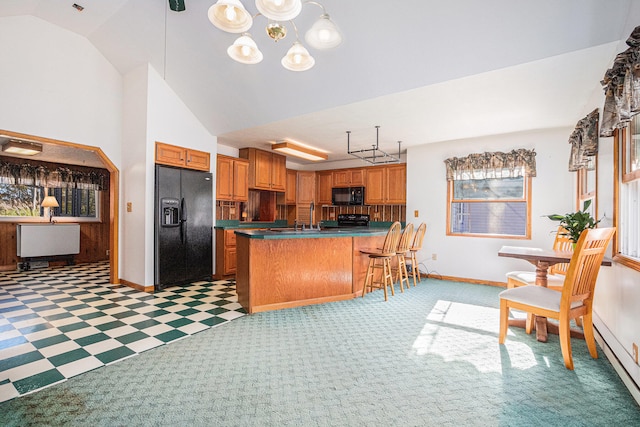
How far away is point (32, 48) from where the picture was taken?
155 inches

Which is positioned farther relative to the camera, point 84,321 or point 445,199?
point 445,199

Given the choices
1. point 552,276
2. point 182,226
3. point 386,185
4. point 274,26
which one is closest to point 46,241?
point 182,226

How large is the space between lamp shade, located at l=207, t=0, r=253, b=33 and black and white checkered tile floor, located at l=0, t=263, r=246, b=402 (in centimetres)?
250

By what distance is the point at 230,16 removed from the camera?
6.47ft

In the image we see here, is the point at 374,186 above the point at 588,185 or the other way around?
above

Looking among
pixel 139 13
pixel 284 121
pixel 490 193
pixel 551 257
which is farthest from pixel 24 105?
pixel 490 193

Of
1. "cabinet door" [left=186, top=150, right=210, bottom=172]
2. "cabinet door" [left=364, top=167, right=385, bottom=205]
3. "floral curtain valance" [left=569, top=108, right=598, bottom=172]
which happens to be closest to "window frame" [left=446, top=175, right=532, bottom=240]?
"floral curtain valance" [left=569, top=108, right=598, bottom=172]

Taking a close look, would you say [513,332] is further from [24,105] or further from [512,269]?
[24,105]

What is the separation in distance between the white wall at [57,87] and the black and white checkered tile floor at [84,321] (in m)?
2.09

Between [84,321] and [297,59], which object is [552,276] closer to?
[297,59]

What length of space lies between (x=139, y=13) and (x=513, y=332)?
17.9 ft

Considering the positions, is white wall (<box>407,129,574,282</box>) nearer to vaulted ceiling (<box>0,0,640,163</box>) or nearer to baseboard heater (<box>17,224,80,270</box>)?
vaulted ceiling (<box>0,0,640,163</box>)

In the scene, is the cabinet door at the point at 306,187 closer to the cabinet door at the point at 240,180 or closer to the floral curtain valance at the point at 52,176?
the cabinet door at the point at 240,180

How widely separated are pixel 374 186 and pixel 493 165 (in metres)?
2.30
